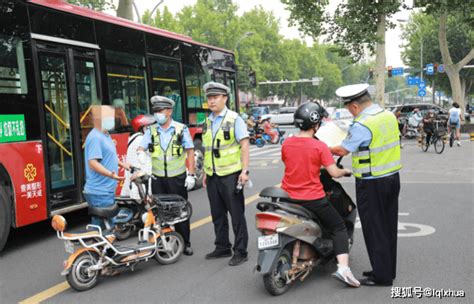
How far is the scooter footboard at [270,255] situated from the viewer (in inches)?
156

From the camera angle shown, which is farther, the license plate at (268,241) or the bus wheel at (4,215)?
the bus wheel at (4,215)

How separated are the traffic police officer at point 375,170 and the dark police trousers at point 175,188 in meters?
1.88

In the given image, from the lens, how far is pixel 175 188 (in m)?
5.45

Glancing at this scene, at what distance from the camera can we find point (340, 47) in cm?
2588

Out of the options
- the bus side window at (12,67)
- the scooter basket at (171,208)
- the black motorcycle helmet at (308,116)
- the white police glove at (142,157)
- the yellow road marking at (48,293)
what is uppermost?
the bus side window at (12,67)

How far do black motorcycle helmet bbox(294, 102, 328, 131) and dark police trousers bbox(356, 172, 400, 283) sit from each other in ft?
2.09

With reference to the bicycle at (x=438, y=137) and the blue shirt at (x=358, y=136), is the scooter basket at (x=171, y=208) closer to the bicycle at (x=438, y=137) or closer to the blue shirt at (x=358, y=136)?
the blue shirt at (x=358, y=136)

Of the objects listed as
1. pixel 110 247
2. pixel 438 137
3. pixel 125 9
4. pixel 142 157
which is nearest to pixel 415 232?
pixel 142 157

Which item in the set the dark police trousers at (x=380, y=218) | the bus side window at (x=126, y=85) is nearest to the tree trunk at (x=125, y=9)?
the bus side window at (x=126, y=85)

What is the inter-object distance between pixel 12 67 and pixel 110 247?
2.65 meters

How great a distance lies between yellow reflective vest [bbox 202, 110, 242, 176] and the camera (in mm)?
5047


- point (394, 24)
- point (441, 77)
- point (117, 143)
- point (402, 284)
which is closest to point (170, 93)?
point (117, 143)

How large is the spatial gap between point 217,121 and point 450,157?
39.5ft

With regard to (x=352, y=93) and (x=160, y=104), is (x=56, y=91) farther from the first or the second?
Answer: (x=352, y=93)
